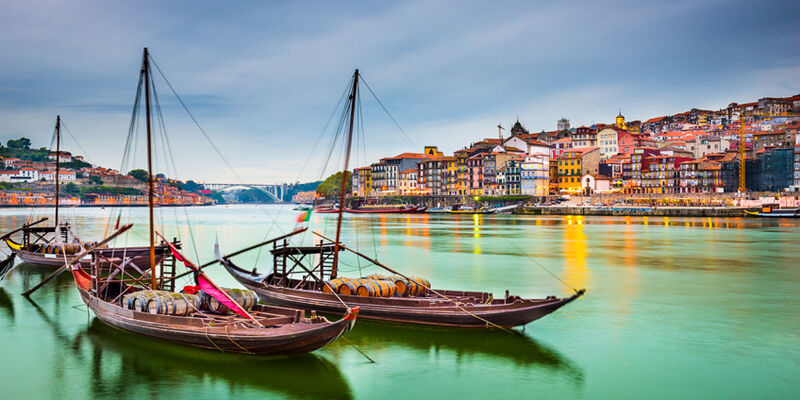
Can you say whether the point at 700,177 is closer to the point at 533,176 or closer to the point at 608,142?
the point at 608,142

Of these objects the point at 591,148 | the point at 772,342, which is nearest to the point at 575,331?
the point at 772,342

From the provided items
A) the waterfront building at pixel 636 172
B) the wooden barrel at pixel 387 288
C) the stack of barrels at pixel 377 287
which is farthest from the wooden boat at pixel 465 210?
the wooden barrel at pixel 387 288

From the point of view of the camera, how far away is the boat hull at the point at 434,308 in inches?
591

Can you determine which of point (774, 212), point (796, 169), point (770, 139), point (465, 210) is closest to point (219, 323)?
point (774, 212)

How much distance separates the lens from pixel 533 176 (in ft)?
387

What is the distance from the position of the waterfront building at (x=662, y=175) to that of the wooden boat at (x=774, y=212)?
60.4ft

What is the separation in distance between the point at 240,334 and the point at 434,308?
509cm

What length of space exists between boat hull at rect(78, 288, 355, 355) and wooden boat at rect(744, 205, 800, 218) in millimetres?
95342

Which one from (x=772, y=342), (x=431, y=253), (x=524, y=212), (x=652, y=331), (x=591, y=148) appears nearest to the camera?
(x=772, y=342)

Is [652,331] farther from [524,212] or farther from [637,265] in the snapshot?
[524,212]

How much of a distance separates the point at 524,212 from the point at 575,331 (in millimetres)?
95859

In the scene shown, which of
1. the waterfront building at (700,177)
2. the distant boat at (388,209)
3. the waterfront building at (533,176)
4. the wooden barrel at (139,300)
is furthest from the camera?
the distant boat at (388,209)

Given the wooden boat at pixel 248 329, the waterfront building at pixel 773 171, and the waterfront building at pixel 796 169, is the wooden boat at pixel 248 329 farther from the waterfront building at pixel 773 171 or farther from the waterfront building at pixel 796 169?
the waterfront building at pixel 773 171

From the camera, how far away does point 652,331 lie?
58.0 feet
